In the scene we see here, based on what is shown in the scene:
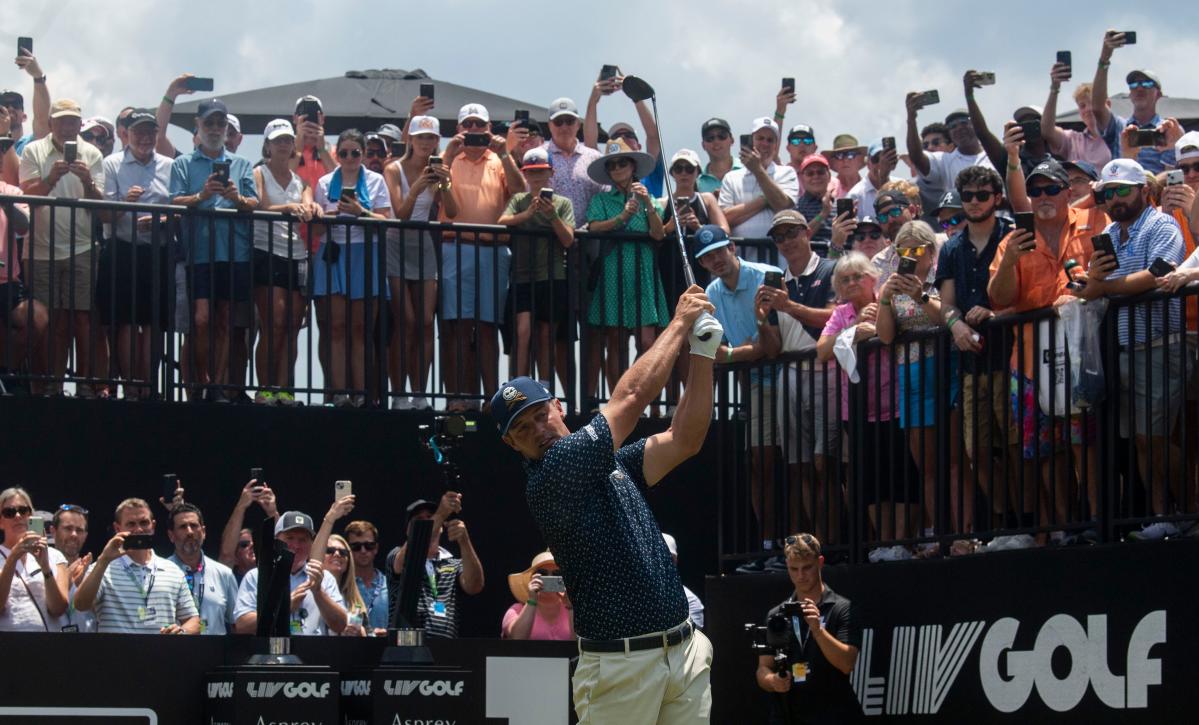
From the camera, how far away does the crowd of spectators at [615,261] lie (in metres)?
10.5

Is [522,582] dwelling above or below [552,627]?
above

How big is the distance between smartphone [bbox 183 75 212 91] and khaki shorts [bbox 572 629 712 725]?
28.6ft

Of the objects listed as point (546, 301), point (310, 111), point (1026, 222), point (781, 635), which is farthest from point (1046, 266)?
point (310, 111)

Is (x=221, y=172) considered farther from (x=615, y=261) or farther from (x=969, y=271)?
(x=969, y=271)

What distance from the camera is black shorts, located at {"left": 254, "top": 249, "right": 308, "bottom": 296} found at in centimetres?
1335

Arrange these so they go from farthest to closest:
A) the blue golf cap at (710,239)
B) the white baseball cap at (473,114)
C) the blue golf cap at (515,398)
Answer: the white baseball cap at (473,114)
the blue golf cap at (710,239)
the blue golf cap at (515,398)

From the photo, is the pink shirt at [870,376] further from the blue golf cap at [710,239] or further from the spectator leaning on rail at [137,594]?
the spectator leaning on rail at [137,594]

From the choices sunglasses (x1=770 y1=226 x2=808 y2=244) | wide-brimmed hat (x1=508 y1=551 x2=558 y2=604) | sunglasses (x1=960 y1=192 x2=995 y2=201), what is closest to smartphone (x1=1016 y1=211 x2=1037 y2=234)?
sunglasses (x1=960 y1=192 x2=995 y2=201)

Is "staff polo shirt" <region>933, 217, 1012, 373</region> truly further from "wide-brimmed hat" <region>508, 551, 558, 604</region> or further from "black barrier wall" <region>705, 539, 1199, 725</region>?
"wide-brimmed hat" <region>508, 551, 558, 604</region>

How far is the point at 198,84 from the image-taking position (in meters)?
14.9

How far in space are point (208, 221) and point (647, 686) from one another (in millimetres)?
7144

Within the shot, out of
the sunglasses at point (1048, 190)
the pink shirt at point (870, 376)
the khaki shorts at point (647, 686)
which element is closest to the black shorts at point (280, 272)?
the pink shirt at point (870, 376)

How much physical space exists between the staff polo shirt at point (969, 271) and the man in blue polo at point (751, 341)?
50.3 inches

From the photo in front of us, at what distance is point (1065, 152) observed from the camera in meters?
14.7
